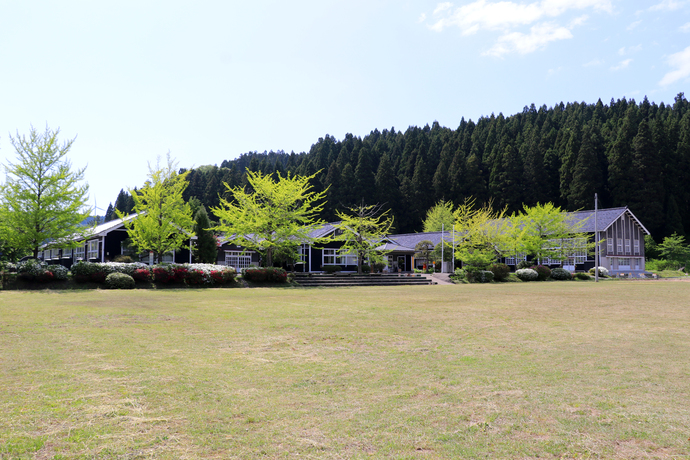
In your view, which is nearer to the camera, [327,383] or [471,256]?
[327,383]

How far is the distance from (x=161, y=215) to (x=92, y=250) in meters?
11.8

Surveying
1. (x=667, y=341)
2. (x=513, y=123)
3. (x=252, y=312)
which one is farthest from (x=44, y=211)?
(x=513, y=123)

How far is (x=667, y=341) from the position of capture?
881cm

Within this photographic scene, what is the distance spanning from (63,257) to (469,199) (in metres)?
54.2

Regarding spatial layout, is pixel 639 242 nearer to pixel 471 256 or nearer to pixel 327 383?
pixel 471 256

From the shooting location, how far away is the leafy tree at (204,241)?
109 ft

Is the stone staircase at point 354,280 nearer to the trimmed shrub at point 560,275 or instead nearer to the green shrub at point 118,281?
the green shrub at point 118,281

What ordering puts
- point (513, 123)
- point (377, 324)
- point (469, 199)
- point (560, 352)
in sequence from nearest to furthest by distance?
point (560, 352) → point (377, 324) → point (469, 199) → point (513, 123)

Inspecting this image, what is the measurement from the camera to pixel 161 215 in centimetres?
2841

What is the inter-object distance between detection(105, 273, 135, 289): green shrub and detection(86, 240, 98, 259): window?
13.6 m

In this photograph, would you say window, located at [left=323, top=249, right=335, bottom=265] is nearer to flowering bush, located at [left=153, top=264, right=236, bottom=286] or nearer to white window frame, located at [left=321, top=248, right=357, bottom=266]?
white window frame, located at [left=321, top=248, right=357, bottom=266]

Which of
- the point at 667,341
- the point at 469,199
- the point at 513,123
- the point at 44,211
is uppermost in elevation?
the point at 513,123

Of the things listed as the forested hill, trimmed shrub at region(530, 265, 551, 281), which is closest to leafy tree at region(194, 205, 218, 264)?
trimmed shrub at region(530, 265, 551, 281)

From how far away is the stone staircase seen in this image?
30312 millimetres
